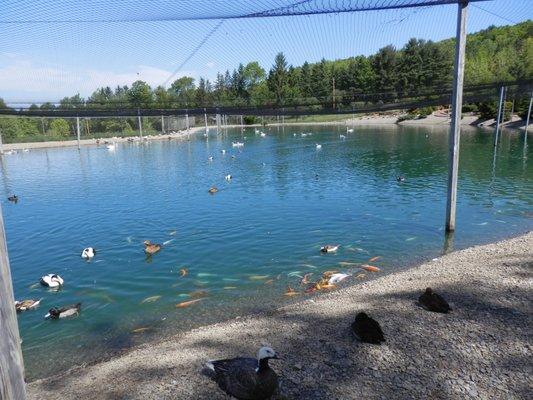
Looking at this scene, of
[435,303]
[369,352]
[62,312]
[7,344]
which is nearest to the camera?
[7,344]

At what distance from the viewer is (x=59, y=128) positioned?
9231 cm

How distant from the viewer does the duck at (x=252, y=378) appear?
605 centimetres

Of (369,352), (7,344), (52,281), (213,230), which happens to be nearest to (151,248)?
(213,230)

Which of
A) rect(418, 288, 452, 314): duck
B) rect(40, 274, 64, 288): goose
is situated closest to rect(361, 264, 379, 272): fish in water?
rect(418, 288, 452, 314): duck

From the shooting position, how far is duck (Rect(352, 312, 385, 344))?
7.61 metres

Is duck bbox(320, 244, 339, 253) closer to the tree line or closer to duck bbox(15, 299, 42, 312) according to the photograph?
duck bbox(15, 299, 42, 312)

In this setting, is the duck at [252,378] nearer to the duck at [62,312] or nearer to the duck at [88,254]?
the duck at [62,312]

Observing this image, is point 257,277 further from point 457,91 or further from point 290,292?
point 457,91

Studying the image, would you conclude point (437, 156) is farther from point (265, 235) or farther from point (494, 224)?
point (265, 235)

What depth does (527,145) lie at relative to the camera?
44.0 m

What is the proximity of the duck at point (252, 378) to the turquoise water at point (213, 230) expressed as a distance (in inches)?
182

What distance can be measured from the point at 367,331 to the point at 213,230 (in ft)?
43.5

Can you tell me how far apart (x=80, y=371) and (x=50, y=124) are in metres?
100.0

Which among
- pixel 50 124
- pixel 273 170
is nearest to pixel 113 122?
pixel 50 124
